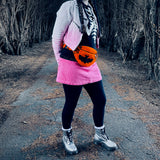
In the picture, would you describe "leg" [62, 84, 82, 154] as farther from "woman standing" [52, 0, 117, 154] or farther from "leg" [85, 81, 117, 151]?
"leg" [85, 81, 117, 151]

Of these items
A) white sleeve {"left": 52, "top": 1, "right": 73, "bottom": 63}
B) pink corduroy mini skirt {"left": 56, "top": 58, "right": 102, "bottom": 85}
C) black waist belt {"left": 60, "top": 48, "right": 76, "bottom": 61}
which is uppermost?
white sleeve {"left": 52, "top": 1, "right": 73, "bottom": 63}

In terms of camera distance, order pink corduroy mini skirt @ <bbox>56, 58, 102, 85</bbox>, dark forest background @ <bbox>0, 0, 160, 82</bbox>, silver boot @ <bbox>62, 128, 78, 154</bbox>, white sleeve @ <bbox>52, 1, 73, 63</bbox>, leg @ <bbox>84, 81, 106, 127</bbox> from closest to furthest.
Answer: white sleeve @ <bbox>52, 1, 73, 63</bbox> < pink corduroy mini skirt @ <bbox>56, 58, 102, 85</bbox> < leg @ <bbox>84, 81, 106, 127</bbox> < silver boot @ <bbox>62, 128, 78, 154</bbox> < dark forest background @ <bbox>0, 0, 160, 82</bbox>

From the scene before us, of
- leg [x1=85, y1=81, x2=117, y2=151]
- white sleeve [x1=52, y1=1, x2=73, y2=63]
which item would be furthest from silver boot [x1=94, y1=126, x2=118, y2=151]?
white sleeve [x1=52, y1=1, x2=73, y2=63]

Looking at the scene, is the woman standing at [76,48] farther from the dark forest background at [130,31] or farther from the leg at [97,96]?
the dark forest background at [130,31]

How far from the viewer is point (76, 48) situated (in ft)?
6.95

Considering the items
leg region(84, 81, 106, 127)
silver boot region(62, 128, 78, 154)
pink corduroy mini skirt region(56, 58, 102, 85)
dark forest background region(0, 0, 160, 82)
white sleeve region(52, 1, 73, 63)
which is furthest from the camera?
dark forest background region(0, 0, 160, 82)

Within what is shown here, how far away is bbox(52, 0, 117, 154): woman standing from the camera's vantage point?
2.08 m

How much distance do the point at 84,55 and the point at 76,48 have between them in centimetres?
11

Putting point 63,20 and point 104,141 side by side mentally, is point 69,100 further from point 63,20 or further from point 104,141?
point 63,20

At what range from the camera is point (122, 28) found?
10062 millimetres

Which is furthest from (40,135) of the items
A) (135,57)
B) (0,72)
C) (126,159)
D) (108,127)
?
(135,57)

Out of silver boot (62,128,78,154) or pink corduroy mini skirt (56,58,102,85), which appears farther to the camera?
silver boot (62,128,78,154)

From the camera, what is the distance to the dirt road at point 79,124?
101 inches

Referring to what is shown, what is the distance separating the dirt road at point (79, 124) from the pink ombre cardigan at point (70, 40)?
1011 millimetres
